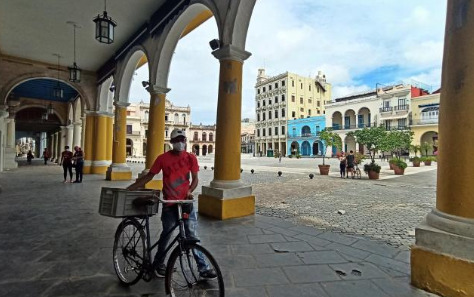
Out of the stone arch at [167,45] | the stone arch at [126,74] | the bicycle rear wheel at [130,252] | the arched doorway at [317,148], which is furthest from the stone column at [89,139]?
the arched doorway at [317,148]

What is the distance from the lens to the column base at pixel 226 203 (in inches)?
188

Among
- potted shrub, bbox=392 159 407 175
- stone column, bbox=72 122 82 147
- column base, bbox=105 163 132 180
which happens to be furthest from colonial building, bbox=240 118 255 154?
column base, bbox=105 163 132 180

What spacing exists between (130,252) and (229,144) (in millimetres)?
2915

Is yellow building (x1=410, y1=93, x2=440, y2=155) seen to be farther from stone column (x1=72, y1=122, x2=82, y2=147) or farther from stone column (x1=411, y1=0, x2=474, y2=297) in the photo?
stone column (x1=72, y1=122, x2=82, y2=147)

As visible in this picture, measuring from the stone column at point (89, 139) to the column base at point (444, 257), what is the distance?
13.8 metres

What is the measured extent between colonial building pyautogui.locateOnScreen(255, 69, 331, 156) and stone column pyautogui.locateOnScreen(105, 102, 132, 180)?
1638 inches

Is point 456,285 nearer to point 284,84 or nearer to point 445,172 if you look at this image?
point 445,172

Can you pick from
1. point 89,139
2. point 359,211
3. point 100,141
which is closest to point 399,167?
point 359,211

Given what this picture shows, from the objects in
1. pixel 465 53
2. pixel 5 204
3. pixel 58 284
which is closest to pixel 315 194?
pixel 465 53

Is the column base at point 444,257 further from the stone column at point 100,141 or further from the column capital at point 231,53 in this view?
the stone column at point 100,141

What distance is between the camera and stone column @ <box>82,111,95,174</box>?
13.0 m

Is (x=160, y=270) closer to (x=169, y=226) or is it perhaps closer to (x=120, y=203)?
(x=169, y=226)

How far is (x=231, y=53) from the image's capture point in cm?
514

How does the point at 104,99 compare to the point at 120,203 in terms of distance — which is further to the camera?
the point at 104,99
